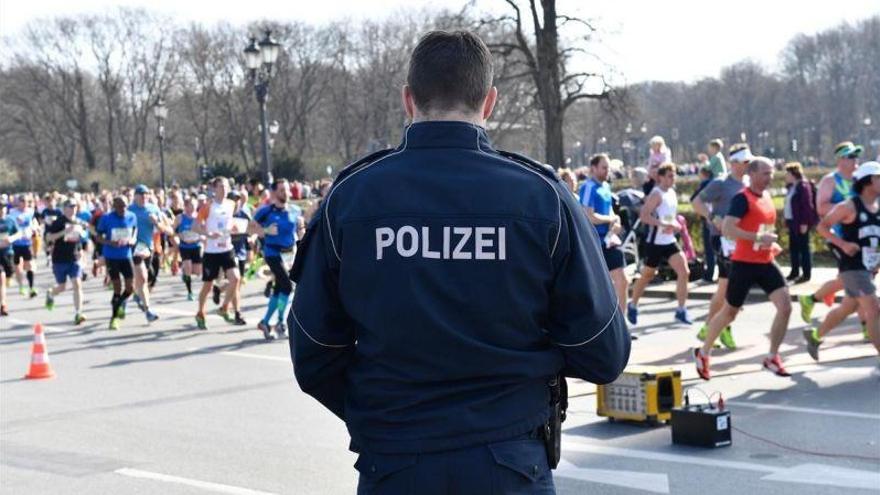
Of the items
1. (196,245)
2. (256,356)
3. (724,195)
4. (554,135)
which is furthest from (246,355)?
(554,135)

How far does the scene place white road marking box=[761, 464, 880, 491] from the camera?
714 centimetres

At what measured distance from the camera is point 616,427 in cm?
912

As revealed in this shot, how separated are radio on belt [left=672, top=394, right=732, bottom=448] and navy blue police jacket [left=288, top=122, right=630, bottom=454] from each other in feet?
17.1

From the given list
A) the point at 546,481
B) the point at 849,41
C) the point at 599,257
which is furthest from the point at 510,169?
the point at 849,41

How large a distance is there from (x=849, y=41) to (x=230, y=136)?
6905 cm

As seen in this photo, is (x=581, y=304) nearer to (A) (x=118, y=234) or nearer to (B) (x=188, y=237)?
(A) (x=118, y=234)

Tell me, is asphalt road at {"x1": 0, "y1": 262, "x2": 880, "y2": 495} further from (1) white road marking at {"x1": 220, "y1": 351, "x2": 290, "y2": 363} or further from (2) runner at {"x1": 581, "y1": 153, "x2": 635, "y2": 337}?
(2) runner at {"x1": 581, "y1": 153, "x2": 635, "y2": 337}

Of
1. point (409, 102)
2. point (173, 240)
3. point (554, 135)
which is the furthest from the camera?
point (554, 135)

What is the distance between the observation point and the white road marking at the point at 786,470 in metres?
7.21

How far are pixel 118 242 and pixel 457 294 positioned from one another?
49.0ft

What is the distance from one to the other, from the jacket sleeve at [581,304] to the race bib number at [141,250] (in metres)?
15.9

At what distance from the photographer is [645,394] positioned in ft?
29.4

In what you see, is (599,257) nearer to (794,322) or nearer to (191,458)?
(191,458)

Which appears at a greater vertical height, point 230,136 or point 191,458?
point 230,136
